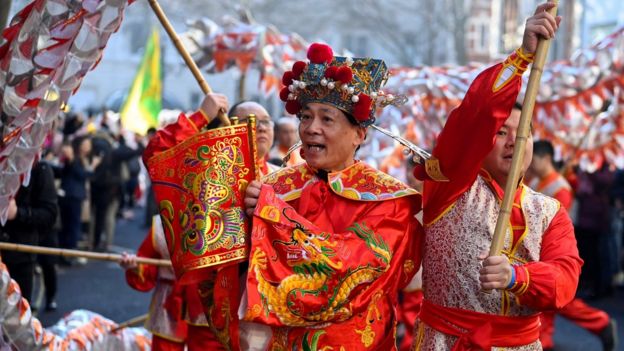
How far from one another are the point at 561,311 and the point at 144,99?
15.4 meters

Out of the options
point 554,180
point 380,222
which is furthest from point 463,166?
point 554,180

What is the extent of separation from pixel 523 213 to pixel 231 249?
3.81 ft

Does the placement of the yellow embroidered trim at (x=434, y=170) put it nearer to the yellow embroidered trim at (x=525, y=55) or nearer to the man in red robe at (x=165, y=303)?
the yellow embroidered trim at (x=525, y=55)

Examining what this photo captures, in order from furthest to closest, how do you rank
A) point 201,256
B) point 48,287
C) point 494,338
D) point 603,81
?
1. point 603,81
2. point 48,287
3. point 494,338
4. point 201,256

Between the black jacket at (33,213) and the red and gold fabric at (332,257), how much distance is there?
9.69ft

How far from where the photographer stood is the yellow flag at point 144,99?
70.3 feet

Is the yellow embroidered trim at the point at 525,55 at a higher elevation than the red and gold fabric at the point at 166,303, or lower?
higher

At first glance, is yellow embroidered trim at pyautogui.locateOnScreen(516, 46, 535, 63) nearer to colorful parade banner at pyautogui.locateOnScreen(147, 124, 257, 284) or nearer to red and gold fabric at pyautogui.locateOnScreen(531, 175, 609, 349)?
colorful parade banner at pyautogui.locateOnScreen(147, 124, 257, 284)

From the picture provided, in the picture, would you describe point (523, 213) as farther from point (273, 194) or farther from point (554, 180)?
point (554, 180)

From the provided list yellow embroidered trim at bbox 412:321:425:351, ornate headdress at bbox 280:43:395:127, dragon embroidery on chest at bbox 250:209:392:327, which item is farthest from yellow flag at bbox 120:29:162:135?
dragon embroidery on chest at bbox 250:209:392:327

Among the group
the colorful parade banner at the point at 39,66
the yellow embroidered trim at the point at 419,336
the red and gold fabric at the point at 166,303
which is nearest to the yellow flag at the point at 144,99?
the red and gold fabric at the point at 166,303

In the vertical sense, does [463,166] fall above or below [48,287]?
above

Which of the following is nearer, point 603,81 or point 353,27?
point 603,81

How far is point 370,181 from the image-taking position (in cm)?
406
